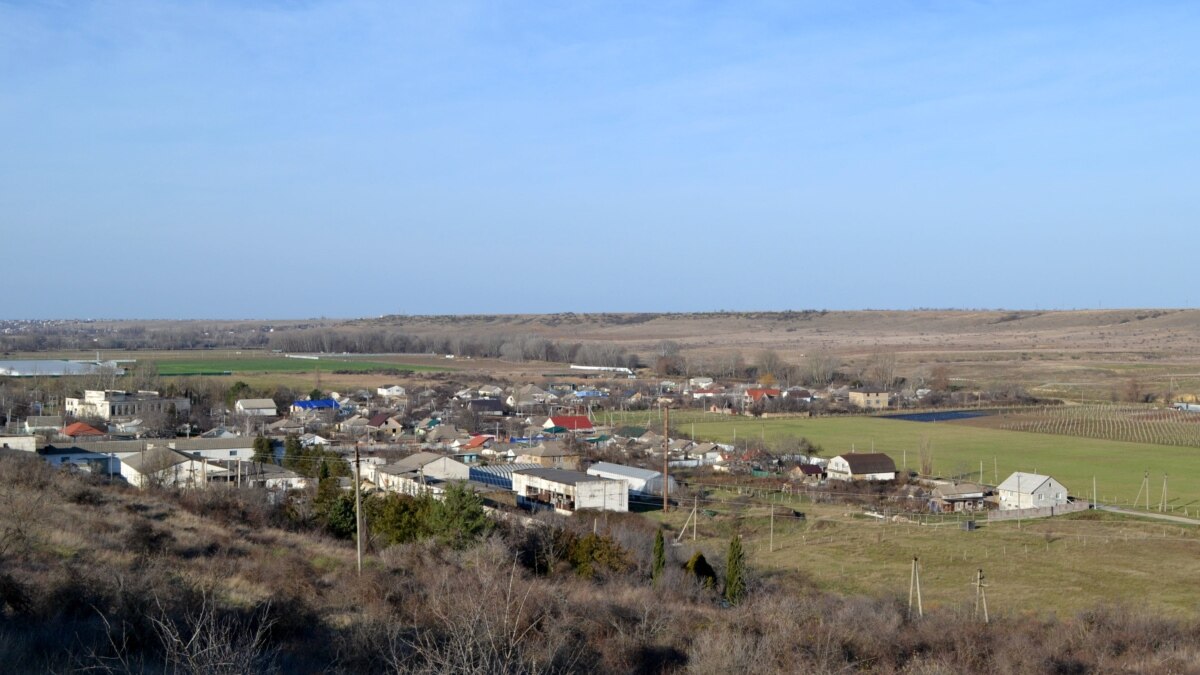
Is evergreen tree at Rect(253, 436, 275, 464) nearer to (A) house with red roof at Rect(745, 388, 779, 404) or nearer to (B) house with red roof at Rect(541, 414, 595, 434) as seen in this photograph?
(B) house with red roof at Rect(541, 414, 595, 434)

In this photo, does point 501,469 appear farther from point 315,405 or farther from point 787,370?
point 787,370

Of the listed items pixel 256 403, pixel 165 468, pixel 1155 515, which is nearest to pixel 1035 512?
pixel 1155 515

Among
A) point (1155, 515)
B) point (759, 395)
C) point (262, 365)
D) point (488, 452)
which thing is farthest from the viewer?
point (262, 365)

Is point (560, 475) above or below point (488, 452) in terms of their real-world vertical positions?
above

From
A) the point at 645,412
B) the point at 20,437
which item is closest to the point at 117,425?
the point at 20,437

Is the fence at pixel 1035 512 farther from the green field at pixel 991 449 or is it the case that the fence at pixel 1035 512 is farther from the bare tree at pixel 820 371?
the bare tree at pixel 820 371

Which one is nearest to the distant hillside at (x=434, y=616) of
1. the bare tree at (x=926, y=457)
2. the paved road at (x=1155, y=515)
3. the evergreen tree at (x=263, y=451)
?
the paved road at (x=1155, y=515)

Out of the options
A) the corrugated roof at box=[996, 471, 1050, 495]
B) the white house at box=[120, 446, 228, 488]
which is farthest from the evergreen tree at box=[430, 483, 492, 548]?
the corrugated roof at box=[996, 471, 1050, 495]
